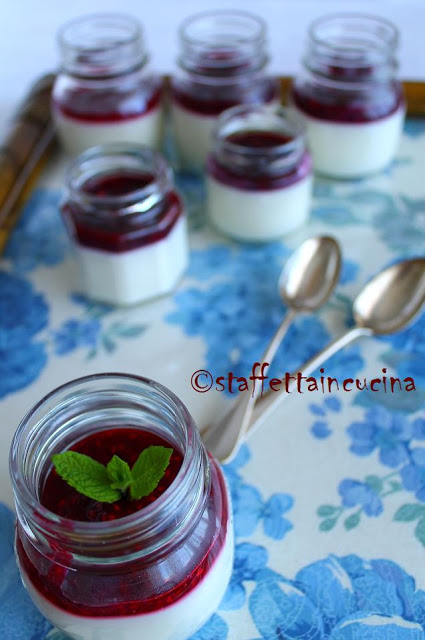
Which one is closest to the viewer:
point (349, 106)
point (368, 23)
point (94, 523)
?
point (94, 523)

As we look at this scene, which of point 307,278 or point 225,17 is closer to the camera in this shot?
point 307,278

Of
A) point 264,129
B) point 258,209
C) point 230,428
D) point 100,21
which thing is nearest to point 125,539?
point 230,428

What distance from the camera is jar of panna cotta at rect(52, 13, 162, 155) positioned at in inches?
55.6

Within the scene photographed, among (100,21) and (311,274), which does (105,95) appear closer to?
(100,21)

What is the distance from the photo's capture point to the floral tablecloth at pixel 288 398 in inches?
34.0

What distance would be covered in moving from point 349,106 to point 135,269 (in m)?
0.53

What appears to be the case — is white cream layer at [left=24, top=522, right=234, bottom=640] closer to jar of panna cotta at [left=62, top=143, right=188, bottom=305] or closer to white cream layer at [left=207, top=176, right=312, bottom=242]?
jar of panna cotta at [left=62, top=143, right=188, bottom=305]

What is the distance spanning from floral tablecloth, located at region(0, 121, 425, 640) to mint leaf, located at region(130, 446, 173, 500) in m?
0.20

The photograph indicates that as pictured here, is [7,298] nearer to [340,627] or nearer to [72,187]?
[72,187]

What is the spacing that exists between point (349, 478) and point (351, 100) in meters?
0.74

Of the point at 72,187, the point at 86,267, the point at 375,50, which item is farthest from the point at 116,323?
the point at 375,50

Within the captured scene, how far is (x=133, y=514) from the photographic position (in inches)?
27.7

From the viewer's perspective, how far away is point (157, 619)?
0.76 meters

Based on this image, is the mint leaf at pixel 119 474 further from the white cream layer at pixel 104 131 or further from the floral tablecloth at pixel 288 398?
the white cream layer at pixel 104 131
